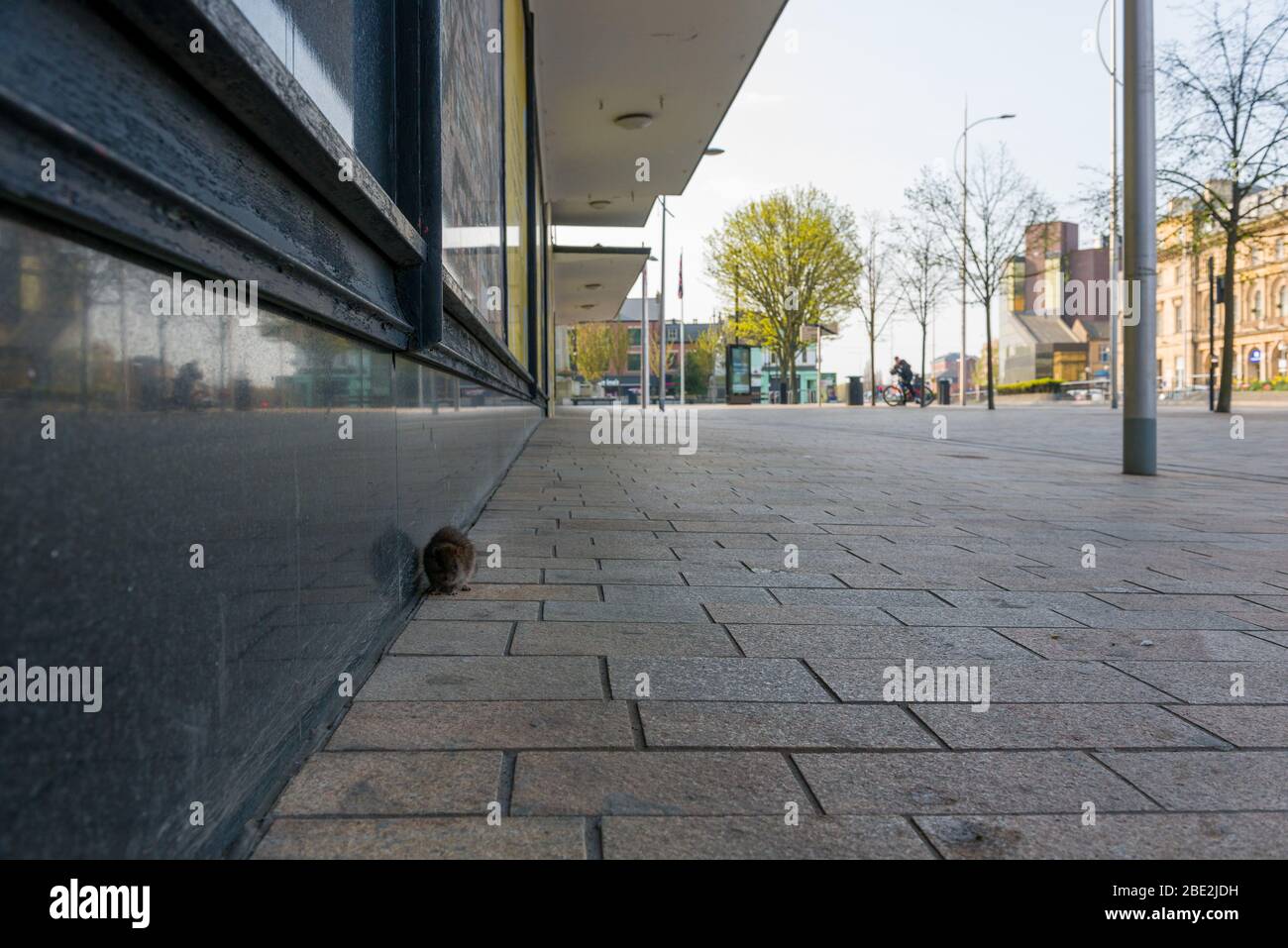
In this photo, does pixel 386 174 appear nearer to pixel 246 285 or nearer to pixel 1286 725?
pixel 246 285

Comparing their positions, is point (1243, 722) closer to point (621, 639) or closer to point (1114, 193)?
point (621, 639)

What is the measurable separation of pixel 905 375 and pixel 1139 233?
30.4 metres

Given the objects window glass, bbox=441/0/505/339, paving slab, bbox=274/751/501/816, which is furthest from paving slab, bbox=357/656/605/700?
window glass, bbox=441/0/505/339

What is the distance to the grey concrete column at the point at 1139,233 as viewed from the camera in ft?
29.9

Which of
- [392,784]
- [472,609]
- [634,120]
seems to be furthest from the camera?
[634,120]

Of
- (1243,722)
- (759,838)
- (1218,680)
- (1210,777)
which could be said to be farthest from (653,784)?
(1218,680)

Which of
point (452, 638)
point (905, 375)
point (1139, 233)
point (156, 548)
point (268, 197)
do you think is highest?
point (905, 375)

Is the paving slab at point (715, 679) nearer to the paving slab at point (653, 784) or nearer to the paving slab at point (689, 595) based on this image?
the paving slab at point (653, 784)

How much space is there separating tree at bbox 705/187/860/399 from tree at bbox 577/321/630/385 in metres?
27.3

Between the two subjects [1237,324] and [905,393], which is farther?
[1237,324]

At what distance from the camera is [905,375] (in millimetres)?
39188

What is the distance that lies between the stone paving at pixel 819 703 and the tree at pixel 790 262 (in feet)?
128

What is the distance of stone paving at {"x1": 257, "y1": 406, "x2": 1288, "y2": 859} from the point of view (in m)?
1.88
